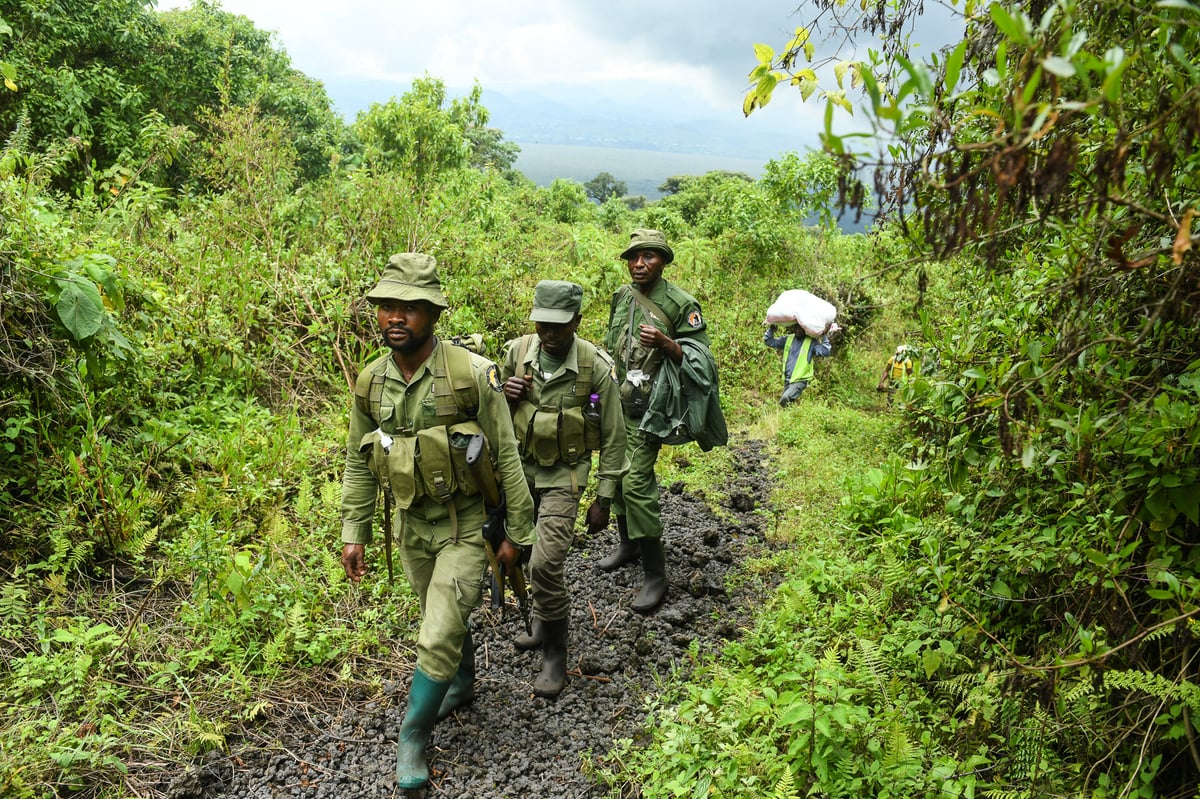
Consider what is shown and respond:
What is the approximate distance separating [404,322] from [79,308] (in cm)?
270

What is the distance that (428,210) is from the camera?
8.76m

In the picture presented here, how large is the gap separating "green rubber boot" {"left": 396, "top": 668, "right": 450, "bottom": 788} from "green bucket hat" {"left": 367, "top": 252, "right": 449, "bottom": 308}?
166 centimetres

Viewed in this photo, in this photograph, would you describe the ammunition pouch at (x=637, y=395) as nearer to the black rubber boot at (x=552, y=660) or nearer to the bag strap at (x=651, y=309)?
the bag strap at (x=651, y=309)

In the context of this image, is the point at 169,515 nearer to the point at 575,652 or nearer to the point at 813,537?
the point at 575,652

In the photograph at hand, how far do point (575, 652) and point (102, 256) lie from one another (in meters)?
4.10

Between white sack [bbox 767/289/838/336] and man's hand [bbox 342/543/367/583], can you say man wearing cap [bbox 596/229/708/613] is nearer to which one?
man's hand [bbox 342/543/367/583]

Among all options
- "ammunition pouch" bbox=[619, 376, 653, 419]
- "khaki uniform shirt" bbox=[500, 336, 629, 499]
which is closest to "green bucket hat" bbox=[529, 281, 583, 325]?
"khaki uniform shirt" bbox=[500, 336, 629, 499]

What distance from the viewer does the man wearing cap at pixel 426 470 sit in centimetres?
313

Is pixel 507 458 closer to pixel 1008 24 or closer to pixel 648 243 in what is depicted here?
pixel 648 243

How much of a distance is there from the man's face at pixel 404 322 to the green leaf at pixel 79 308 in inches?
99.4

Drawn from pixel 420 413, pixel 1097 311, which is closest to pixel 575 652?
pixel 420 413

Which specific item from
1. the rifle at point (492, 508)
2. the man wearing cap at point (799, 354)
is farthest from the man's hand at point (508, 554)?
the man wearing cap at point (799, 354)

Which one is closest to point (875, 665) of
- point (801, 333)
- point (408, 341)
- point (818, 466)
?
point (408, 341)

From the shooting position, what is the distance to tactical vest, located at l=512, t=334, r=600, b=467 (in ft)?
12.9
